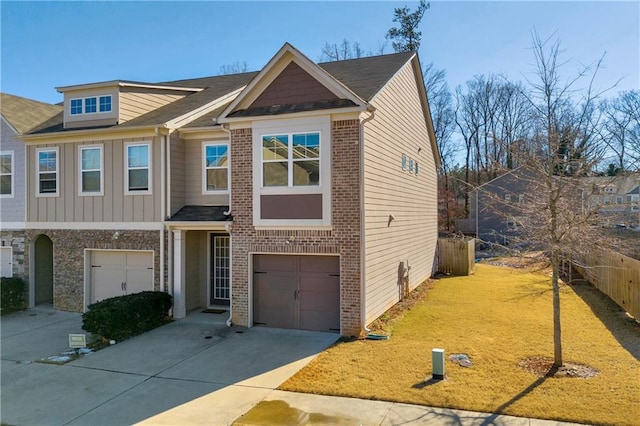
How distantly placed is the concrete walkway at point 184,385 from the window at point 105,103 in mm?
6935

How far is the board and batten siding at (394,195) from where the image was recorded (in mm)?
11391

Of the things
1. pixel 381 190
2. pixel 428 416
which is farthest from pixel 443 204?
pixel 428 416

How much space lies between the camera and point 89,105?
47.2 feet

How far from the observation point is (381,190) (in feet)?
40.5

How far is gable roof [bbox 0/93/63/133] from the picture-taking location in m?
15.4

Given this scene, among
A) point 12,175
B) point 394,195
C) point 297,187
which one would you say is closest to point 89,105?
point 12,175

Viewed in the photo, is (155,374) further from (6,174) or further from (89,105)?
(6,174)

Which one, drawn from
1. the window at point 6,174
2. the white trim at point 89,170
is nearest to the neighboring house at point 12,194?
the window at point 6,174

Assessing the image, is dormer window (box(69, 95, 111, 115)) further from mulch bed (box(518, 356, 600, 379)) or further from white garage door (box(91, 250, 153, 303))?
mulch bed (box(518, 356, 600, 379))

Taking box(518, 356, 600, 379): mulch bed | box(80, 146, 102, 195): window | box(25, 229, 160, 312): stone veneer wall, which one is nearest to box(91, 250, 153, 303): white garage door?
box(25, 229, 160, 312): stone veneer wall

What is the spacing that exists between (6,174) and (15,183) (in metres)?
0.58

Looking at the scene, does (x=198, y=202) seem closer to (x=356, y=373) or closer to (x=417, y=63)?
(x=356, y=373)

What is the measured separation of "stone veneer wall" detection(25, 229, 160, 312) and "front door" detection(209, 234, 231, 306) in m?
2.46

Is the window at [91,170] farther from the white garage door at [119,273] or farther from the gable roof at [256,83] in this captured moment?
the white garage door at [119,273]
